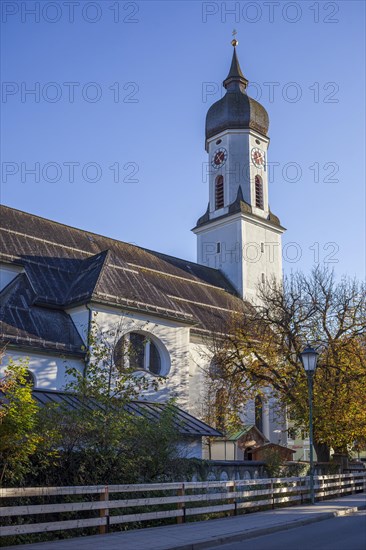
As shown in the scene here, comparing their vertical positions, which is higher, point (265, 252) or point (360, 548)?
point (265, 252)

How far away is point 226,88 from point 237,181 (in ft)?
27.9

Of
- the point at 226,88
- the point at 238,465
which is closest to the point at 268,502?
the point at 238,465

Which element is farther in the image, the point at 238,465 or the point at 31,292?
the point at 31,292

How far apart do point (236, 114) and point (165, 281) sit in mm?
16718

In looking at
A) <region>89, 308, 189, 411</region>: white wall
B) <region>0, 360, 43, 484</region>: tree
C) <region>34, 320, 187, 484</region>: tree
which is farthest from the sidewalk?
<region>89, 308, 189, 411</region>: white wall

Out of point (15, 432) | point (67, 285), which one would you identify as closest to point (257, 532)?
point (15, 432)

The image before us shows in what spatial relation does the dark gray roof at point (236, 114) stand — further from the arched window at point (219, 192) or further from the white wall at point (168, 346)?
the white wall at point (168, 346)

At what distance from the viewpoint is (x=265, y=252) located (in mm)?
47094

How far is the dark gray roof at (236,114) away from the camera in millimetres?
47312

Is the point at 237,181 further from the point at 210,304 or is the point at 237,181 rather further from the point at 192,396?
the point at 192,396

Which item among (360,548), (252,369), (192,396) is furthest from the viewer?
(192,396)

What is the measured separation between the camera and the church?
25016 millimetres

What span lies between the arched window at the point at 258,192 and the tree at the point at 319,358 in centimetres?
2062

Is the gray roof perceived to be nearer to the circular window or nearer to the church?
the church
